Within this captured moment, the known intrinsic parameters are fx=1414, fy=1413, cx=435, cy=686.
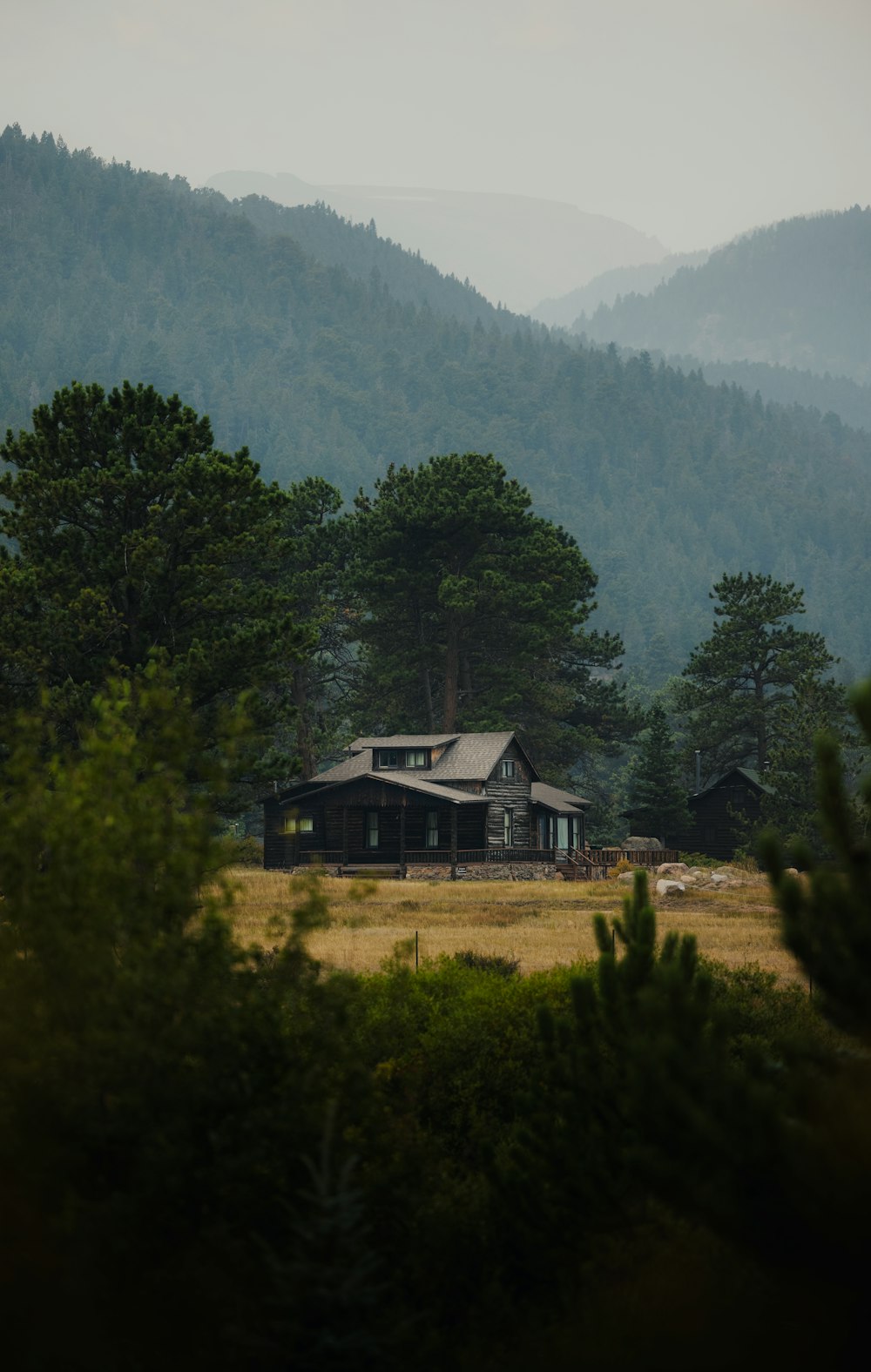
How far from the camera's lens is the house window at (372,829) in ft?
201

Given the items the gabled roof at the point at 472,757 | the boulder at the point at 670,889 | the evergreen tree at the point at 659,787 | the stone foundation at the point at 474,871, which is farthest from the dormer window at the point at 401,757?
the boulder at the point at 670,889

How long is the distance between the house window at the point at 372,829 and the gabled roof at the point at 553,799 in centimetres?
788

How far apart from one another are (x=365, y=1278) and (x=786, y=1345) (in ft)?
9.72

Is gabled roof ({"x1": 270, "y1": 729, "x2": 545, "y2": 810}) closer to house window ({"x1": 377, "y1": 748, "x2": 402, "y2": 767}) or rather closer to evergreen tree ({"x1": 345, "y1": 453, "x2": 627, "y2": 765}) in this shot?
house window ({"x1": 377, "y1": 748, "x2": 402, "y2": 767})

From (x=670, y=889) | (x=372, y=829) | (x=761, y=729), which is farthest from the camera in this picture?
(x=761, y=729)

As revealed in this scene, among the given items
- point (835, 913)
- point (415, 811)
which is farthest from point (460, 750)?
point (835, 913)

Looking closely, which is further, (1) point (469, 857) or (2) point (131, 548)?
(1) point (469, 857)

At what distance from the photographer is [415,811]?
61.7 m

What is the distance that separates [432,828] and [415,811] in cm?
102

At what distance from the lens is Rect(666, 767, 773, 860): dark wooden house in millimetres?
69062

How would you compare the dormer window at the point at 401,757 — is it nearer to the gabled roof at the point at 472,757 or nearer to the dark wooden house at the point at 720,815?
the gabled roof at the point at 472,757

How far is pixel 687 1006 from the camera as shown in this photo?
8.31 metres

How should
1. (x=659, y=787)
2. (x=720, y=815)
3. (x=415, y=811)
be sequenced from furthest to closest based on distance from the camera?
1. (x=720, y=815)
2. (x=659, y=787)
3. (x=415, y=811)

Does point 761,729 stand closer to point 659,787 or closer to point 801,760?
point 659,787
